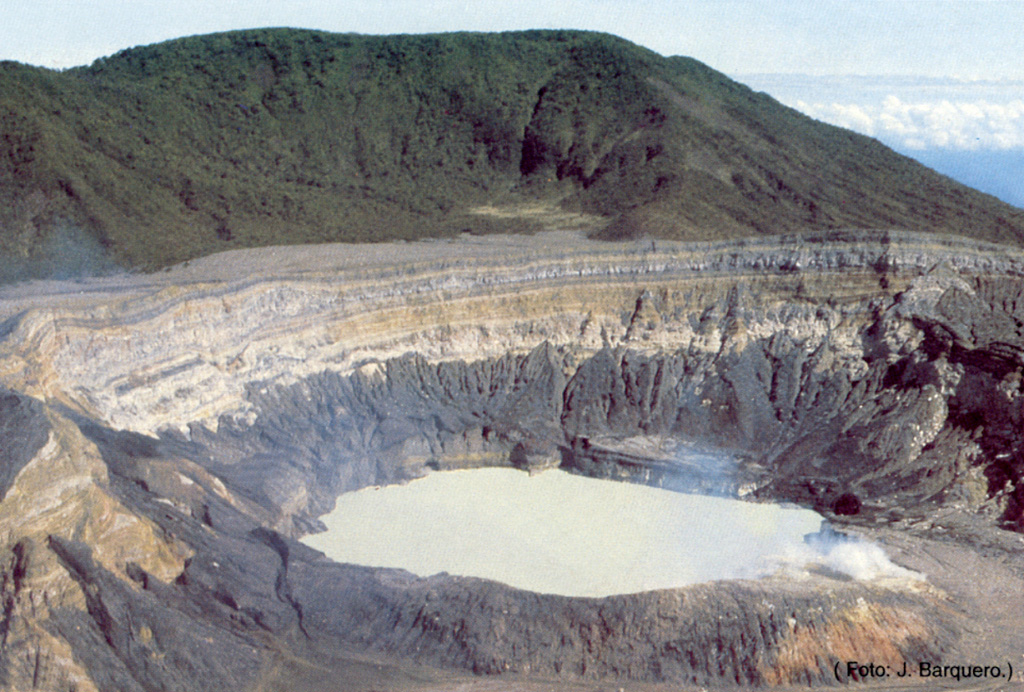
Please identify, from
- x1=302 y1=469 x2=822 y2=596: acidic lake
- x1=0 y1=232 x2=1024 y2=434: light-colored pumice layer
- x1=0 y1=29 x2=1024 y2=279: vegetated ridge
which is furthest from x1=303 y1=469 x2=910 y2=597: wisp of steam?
x1=0 y1=29 x2=1024 y2=279: vegetated ridge

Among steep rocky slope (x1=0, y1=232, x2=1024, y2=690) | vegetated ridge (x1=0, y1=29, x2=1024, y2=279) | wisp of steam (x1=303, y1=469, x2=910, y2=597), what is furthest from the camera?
vegetated ridge (x1=0, y1=29, x2=1024, y2=279)

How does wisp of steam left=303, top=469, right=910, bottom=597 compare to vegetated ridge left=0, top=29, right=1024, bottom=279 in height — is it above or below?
below

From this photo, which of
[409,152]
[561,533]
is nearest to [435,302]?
[561,533]

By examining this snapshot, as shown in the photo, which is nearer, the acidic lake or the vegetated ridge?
the acidic lake

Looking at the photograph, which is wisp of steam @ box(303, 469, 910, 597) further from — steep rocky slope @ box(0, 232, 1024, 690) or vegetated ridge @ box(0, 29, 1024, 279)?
vegetated ridge @ box(0, 29, 1024, 279)

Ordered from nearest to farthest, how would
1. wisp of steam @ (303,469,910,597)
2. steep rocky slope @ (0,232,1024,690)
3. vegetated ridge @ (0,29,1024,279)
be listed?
steep rocky slope @ (0,232,1024,690)
wisp of steam @ (303,469,910,597)
vegetated ridge @ (0,29,1024,279)

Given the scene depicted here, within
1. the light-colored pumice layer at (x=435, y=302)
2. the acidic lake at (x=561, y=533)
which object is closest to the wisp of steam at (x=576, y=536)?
the acidic lake at (x=561, y=533)
